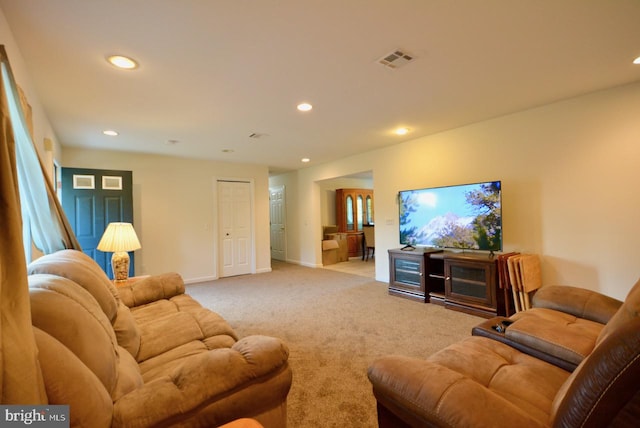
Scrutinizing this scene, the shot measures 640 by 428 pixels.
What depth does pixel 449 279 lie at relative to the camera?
3656mm

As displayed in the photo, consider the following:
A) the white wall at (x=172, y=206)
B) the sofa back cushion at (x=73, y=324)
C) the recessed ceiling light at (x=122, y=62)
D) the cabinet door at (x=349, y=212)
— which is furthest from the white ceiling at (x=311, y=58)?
the cabinet door at (x=349, y=212)

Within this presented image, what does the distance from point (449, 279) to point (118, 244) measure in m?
3.85

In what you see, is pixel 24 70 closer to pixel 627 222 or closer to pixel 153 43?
pixel 153 43

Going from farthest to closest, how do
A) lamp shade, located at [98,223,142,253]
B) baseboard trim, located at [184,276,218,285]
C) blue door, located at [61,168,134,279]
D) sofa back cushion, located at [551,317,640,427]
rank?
1. baseboard trim, located at [184,276,218,285]
2. blue door, located at [61,168,134,279]
3. lamp shade, located at [98,223,142,253]
4. sofa back cushion, located at [551,317,640,427]

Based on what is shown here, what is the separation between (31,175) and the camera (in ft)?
5.98

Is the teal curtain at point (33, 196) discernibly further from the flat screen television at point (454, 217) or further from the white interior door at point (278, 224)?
the white interior door at point (278, 224)

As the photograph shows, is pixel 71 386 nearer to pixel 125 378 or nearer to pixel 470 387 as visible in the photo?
pixel 125 378

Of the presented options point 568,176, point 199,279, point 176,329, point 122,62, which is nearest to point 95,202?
point 199,279

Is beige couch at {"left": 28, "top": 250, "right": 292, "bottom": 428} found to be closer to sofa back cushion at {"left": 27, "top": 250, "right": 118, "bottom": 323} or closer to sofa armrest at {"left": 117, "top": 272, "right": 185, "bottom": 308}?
sofa back cushion at {"left": 27, "top": 250, "right": 118, "bottom": 323}

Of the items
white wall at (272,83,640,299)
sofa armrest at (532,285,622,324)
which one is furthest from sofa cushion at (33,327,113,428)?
white wall at (272,83,640,299)

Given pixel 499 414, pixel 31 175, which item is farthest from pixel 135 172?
pixel 499 414

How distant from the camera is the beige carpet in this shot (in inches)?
73.0

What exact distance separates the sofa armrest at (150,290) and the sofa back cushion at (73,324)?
1.39 meters

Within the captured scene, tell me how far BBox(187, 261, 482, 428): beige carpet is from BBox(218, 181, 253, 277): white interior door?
75 cm
